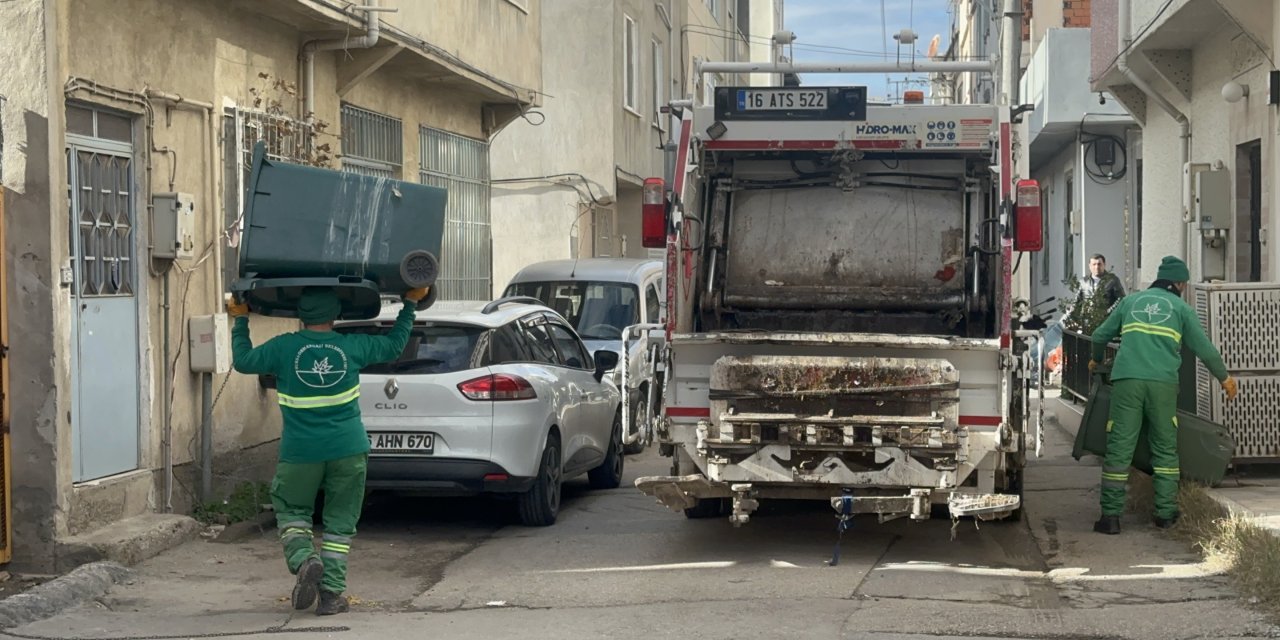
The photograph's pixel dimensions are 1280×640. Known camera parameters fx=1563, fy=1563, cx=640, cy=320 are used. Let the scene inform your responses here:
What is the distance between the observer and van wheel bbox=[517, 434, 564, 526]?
9.89 m

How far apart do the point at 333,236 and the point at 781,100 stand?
3280 mm

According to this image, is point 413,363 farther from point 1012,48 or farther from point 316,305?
point 1012,48

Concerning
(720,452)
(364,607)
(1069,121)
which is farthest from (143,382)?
(1069,121)

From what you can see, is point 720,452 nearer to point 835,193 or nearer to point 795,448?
point 795,448

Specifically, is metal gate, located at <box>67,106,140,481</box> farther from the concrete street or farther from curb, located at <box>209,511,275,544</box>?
the concrete street

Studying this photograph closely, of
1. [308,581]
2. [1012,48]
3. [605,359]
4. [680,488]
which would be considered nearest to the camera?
[308,581]

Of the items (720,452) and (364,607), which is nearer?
(364,607)

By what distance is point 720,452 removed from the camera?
8.45 metres

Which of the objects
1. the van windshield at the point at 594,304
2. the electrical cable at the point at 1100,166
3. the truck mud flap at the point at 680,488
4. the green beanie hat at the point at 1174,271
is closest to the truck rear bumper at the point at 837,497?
the truck mud flap at the point at 680,488

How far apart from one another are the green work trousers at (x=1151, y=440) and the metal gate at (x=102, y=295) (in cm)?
590

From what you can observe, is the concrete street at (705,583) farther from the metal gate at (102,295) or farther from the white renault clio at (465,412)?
the metal gate at (102,295)

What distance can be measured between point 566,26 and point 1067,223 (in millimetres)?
8674

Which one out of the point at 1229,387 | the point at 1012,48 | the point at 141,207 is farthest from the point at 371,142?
the point at 1012,48

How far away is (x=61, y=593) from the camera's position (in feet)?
24.4
